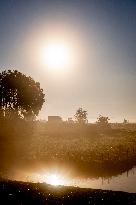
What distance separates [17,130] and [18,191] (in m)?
60.1

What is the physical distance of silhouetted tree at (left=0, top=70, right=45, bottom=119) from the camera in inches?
3295

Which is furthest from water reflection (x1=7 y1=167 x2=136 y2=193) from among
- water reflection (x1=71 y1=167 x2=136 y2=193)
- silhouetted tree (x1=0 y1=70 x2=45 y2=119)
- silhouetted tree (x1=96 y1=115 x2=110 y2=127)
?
silhouetted tree (x1=96 y1=115 x2=110 y2=127)

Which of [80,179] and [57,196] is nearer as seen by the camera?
[57,196]

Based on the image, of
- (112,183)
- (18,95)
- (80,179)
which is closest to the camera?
(112,183)

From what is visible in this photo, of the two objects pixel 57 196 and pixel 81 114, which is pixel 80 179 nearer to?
pixel 57 196

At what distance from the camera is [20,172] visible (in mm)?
40438

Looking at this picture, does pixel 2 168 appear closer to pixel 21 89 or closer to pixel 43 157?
pixel 43 157

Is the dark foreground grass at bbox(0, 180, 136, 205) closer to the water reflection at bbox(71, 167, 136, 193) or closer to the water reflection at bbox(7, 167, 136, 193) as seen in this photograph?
the water reflection at bbox(7, 167, 136, 193)

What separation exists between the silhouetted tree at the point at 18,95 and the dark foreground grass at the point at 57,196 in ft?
193

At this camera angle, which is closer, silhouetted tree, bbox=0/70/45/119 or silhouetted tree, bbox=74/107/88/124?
silhouetted tree, bbox=0/70/45/119

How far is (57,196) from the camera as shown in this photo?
23266mm

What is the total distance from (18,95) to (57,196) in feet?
210

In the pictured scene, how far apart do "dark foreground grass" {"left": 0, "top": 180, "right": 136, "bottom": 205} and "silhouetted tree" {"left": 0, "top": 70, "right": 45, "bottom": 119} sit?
193ft

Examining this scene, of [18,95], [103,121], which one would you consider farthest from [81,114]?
[18,95]
